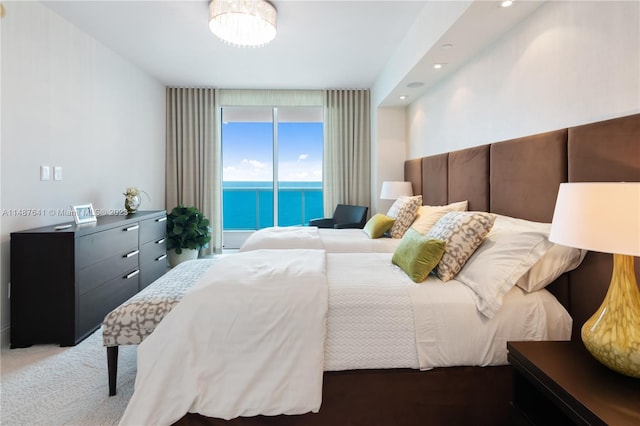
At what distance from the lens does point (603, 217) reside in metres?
1.05

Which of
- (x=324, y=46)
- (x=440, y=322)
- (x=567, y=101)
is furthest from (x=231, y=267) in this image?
(x=324, y=46)

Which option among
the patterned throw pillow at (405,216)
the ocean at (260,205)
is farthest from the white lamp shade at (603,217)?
the ocean at (260,205)

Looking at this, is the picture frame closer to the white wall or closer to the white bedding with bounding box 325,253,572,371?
the white bedding with bounding box 325,253,572,371

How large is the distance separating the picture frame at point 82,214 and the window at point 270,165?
104 inches

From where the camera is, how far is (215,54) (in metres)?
3.85

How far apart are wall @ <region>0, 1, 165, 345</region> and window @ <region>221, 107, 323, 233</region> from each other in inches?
67.0

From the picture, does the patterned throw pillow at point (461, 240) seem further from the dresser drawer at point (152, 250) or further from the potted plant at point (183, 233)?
the potted plant at point (183, 233)

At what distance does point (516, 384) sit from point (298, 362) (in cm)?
89

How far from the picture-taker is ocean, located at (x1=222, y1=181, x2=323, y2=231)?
673cm

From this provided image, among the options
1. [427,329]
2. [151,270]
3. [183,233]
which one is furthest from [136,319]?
[183,233]

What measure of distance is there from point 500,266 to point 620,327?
1.90ft

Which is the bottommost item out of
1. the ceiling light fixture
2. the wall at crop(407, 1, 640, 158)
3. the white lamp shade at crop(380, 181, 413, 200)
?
the white lamp shade at crop(380, 181, 413, 200)

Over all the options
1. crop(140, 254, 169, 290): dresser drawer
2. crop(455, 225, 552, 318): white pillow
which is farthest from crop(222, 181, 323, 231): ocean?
crop(455, 225, 552, 318): white pillow

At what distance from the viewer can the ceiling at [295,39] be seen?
2684mm
